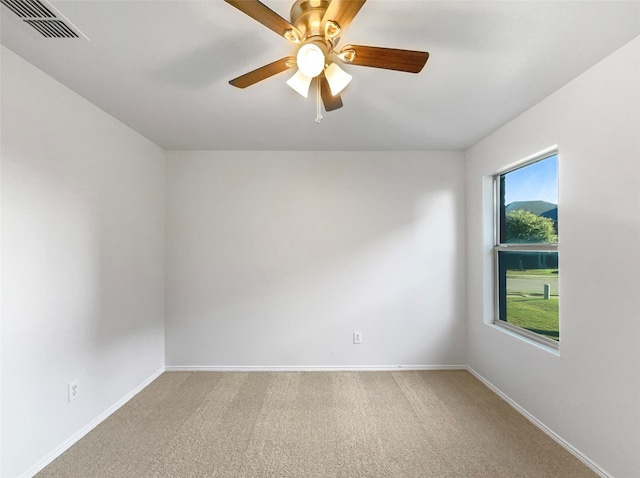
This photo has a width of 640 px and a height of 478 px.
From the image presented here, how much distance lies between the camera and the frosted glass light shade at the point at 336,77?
5.04 feet

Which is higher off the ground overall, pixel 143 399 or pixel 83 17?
pixel 83 17

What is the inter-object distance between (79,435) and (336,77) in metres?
2.86

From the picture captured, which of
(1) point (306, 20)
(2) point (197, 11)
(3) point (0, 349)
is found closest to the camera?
(1) point (306, 20)

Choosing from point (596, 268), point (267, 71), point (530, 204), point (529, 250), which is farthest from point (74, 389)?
point (530, 204)

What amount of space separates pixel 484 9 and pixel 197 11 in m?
1.27

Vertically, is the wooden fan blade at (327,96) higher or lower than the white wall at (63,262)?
higher

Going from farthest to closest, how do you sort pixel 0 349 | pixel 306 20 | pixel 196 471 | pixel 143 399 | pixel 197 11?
1. pixel 143 399
2. pixel 196 471
3. pixel 0 349
4. pixel 197 11
5. pixel 306 20

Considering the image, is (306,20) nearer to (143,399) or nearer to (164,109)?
(164,109)

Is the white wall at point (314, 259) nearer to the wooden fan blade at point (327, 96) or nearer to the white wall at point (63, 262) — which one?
the white wall at point (63, 262)

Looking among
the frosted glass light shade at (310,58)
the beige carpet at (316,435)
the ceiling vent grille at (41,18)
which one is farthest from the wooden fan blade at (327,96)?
the beige carpet at (316,435)

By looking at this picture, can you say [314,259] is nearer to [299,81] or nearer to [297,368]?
[297,368]

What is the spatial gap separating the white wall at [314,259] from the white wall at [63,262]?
1.82 ft

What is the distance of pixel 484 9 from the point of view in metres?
1.41

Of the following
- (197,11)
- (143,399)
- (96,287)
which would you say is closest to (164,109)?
(197,11)
